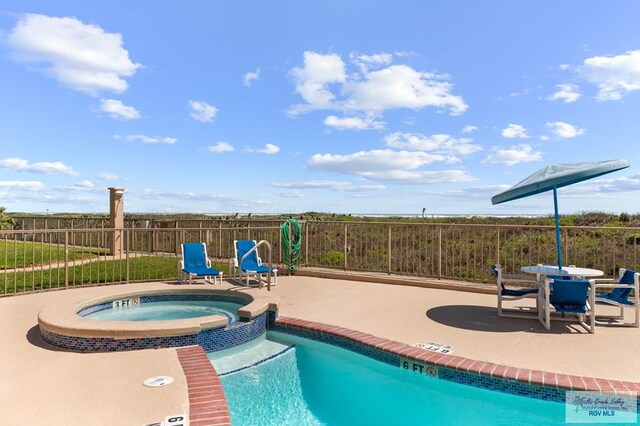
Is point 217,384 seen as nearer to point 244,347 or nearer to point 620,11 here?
point 244,347

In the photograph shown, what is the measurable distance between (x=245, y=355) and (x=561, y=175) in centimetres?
436

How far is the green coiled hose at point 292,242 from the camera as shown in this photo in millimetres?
8578

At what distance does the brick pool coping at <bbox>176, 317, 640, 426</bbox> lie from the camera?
265 centimetres

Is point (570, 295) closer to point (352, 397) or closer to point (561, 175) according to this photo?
point (561, 175)

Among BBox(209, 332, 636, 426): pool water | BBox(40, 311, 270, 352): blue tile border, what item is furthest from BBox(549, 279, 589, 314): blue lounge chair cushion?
BBox(40, 311, 270, 352): blue tile border

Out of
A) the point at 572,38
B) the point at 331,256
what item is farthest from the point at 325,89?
the point at 572,38

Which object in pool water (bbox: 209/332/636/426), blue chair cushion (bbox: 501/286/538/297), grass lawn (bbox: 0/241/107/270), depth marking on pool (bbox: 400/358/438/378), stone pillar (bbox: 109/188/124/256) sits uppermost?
stone pillar (bbox: 109/188/124/256)

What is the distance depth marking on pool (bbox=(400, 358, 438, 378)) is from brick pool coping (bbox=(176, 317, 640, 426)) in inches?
1.4

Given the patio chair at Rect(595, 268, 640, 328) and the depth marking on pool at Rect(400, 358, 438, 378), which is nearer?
the depth marking on pool at Rect(400, 358, 438, 378)

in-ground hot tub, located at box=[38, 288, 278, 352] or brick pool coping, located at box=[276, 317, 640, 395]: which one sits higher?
in-ground hot tub, located at box=[38, 288, 278, 352]

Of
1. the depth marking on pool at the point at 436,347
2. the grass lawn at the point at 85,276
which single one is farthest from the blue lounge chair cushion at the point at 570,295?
the grass lawn at the point at 85,276

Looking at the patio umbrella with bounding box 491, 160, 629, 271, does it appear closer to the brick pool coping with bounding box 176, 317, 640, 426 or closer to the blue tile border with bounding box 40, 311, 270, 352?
the brick pool coping with bounding box 176, 317, 640, 426

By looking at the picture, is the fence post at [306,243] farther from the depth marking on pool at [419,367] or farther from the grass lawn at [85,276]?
the depth marking on pool at [419,367]

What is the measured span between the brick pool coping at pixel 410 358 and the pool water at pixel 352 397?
0.15 m
